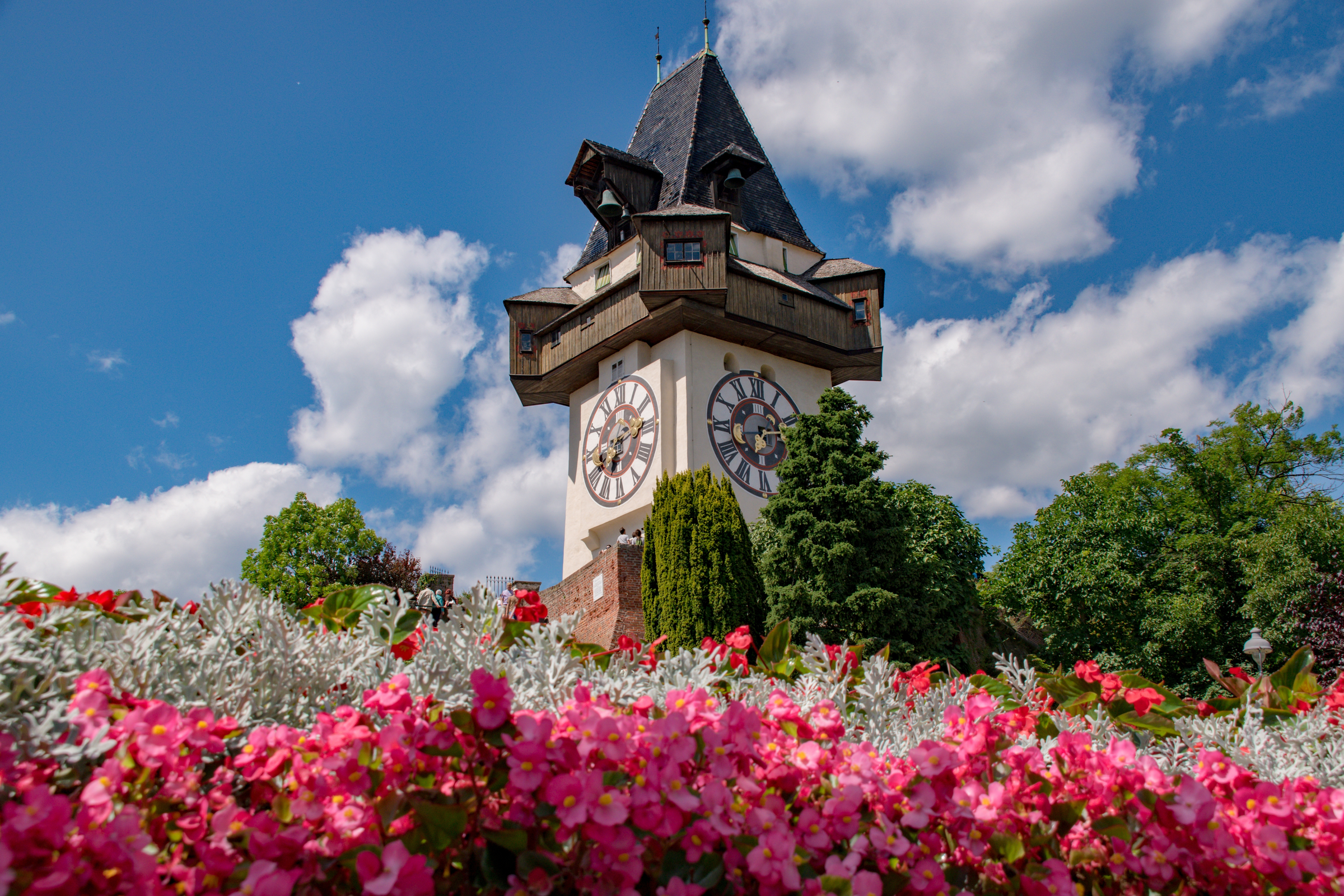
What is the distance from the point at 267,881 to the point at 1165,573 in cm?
2426

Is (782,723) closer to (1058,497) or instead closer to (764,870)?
(764,870)

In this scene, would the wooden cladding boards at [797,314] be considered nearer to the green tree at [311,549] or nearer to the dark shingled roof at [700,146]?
the dark shingled roof at [700,146]

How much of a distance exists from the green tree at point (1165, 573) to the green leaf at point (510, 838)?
2134 cm

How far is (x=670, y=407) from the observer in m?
19.8

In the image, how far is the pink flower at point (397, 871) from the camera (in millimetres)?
1438

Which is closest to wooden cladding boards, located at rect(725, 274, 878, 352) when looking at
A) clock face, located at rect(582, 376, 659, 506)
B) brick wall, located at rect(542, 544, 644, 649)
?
clock face, located at rect(582, 376, 659, 506)

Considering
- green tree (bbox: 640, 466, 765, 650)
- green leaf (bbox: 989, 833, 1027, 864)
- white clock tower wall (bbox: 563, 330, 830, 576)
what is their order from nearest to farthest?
green leaf (bbox: 989, 833, 1027, 864), green tree (bbox: 640, 466, 765, 650), white clock tower wall (bbox: 563, 330, 830, 576)

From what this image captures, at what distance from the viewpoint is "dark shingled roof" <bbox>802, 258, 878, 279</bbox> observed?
22422 millimetres

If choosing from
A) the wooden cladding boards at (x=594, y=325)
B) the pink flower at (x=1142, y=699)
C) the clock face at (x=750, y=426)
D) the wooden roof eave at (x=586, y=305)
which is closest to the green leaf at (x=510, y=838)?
the pink flower at (x=1142, y=699)

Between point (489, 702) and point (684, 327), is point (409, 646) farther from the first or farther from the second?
point (684, 327)

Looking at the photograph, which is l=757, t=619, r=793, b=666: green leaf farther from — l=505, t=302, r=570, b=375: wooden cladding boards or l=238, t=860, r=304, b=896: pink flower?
l=505, t=302, r=570, b=375: wooden cladding boards

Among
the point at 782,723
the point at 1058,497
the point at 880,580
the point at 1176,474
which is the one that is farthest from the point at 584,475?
the point at 782,723

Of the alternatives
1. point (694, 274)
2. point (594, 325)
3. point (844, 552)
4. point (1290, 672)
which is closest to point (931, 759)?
point (1290, 672)

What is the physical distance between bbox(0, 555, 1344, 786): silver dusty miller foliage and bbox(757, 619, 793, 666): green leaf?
32 centimetres
